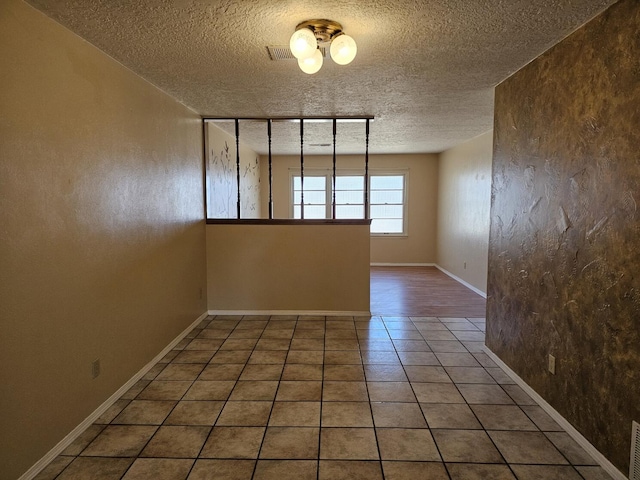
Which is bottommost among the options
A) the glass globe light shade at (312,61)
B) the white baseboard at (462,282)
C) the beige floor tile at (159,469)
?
the beige floor tile at (159,469)

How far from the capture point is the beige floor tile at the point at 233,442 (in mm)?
2043

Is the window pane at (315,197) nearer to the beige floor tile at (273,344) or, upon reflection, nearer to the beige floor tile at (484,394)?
the beige floor tile at (273,344)

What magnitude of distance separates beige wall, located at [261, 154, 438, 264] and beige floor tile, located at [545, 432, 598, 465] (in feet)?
19.9

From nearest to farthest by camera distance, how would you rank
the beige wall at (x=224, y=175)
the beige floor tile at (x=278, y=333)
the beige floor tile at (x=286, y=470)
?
the beige floor tile at (x=286, y=470)
the beige floor tile at (x=278, y=333)
the beige wall at (x=224, y=175)

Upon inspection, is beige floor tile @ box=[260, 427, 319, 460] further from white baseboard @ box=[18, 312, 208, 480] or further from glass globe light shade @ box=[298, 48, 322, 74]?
glass globe light shade @ box=[298, 48, 322, 74]

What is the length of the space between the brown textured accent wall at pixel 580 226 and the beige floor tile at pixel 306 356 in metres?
1.53

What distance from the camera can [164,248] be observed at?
134 inches

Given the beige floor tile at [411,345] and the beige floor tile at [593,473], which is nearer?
the beige floor tile at [593,473]

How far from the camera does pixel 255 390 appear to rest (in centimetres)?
274

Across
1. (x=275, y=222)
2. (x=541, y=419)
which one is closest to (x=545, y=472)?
(x=541, y=419)

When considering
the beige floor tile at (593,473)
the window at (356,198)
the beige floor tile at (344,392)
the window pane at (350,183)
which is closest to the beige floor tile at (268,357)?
the beige floor tile at (344,392)

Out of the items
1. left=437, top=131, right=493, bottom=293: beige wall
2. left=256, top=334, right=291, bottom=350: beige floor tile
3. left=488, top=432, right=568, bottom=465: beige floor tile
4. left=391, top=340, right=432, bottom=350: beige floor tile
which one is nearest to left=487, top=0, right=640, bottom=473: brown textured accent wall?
left=488, top=432, right=568, bottom=465: beige floor tile

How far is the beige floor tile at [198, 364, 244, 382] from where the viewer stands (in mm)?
2938

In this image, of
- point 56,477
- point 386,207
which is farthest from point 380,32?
point 386,207
